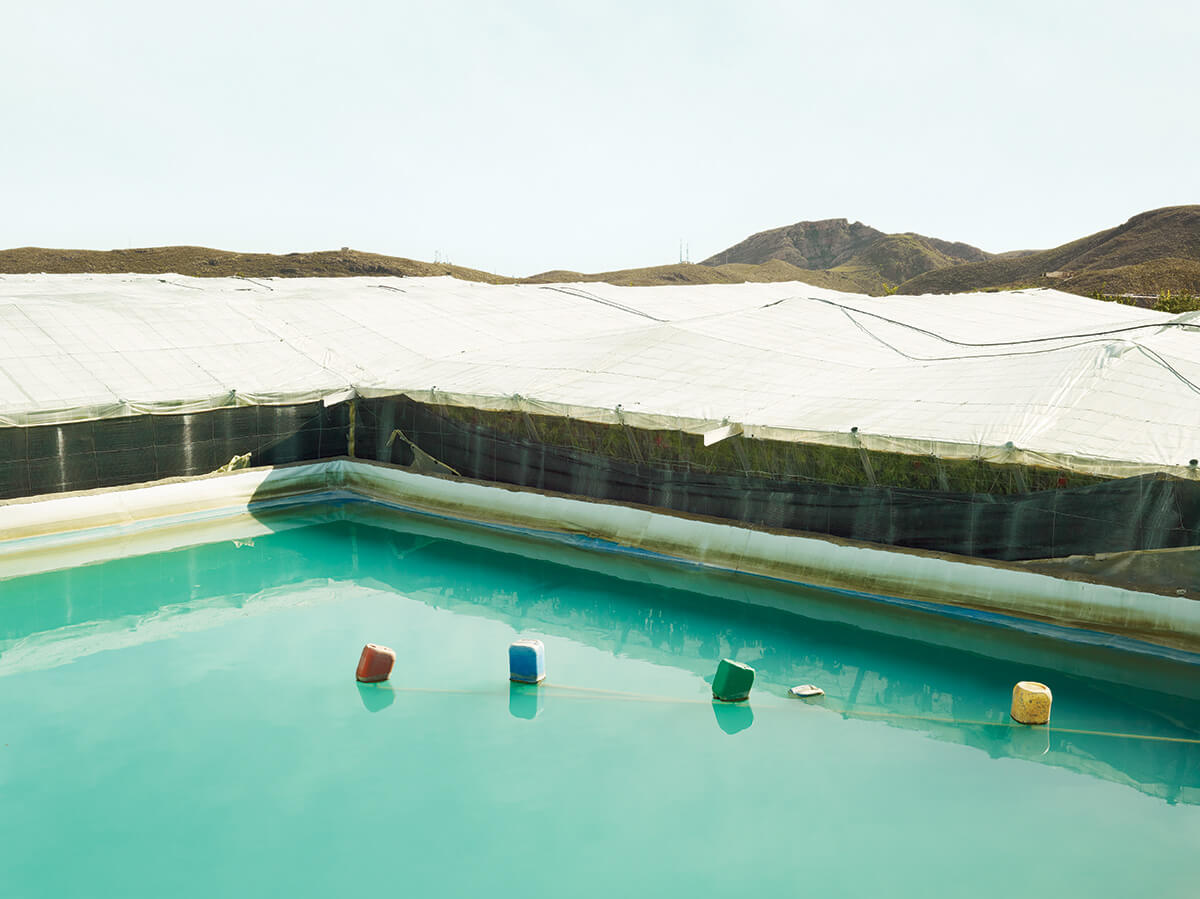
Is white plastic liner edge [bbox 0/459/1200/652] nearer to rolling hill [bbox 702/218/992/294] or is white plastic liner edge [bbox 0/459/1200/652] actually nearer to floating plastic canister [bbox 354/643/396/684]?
floating plastic canister [bbox 354/643/396/684]

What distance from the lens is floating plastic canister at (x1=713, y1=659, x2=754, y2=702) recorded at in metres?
7.98

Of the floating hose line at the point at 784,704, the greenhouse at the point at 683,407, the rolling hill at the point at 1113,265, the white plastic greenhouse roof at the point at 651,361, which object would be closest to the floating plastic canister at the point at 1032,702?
the floating hose line at the point at 784,704

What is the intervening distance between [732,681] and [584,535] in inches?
196

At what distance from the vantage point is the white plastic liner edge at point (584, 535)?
352 inches

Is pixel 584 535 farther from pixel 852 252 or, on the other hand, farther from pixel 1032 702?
pixel 852 252

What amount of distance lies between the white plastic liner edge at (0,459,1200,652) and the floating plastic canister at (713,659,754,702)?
9.40 ft

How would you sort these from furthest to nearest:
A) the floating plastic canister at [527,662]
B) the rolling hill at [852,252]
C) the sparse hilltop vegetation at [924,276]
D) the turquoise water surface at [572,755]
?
the rolling hill at [852,252] → the sparse hilltop vegetation at [924,276] → the floating plastic canister at [527,662] → the turquoise water surface at [572,755]

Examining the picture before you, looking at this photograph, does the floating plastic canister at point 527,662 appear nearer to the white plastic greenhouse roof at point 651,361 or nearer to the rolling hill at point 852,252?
the white plastic greenhouse roof at point 651,361

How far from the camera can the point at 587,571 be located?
38.7ft

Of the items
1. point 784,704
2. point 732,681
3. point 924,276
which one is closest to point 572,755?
point 732,681

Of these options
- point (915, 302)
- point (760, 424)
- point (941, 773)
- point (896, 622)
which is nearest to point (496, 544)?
point (760, 424)

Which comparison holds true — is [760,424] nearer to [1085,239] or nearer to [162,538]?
[162,538]

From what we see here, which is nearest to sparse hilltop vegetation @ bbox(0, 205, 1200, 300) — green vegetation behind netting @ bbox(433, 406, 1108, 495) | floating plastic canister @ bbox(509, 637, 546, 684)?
green vegetation behind netting @ bbox(433, 406, 1108, 495)

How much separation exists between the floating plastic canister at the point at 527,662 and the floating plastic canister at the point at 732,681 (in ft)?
5.33
